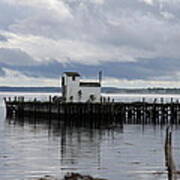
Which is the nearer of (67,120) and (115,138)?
(115,138)

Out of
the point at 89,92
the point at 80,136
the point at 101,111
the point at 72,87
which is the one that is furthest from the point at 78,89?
the point at 80,136

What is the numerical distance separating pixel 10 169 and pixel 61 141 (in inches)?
829

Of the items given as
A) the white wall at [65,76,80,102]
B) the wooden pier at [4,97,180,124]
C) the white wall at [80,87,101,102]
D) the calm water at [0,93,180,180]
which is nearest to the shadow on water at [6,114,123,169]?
the calm water at [0,93,180,180]

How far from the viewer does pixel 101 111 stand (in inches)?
3226

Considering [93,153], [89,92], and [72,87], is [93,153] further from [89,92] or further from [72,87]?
A: [89,92]

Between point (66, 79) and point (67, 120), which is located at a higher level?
point (66, 79)

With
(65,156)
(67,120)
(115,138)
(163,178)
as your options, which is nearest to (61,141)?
(115,138)

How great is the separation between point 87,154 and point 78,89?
43.7 meters

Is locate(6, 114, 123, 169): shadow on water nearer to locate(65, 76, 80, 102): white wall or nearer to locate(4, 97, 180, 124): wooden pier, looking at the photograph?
locate(4, 97, 180, 124): wooden pier

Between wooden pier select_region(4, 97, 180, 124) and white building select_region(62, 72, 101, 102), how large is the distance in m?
2.16

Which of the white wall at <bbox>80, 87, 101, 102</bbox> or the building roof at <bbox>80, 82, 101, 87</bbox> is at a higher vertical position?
the building roof at <bbox>80, 82, 101, 87</bbox>

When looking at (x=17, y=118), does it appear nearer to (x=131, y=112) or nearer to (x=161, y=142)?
(x=131, y=112)

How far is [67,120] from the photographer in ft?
287

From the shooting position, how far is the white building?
283 feet
